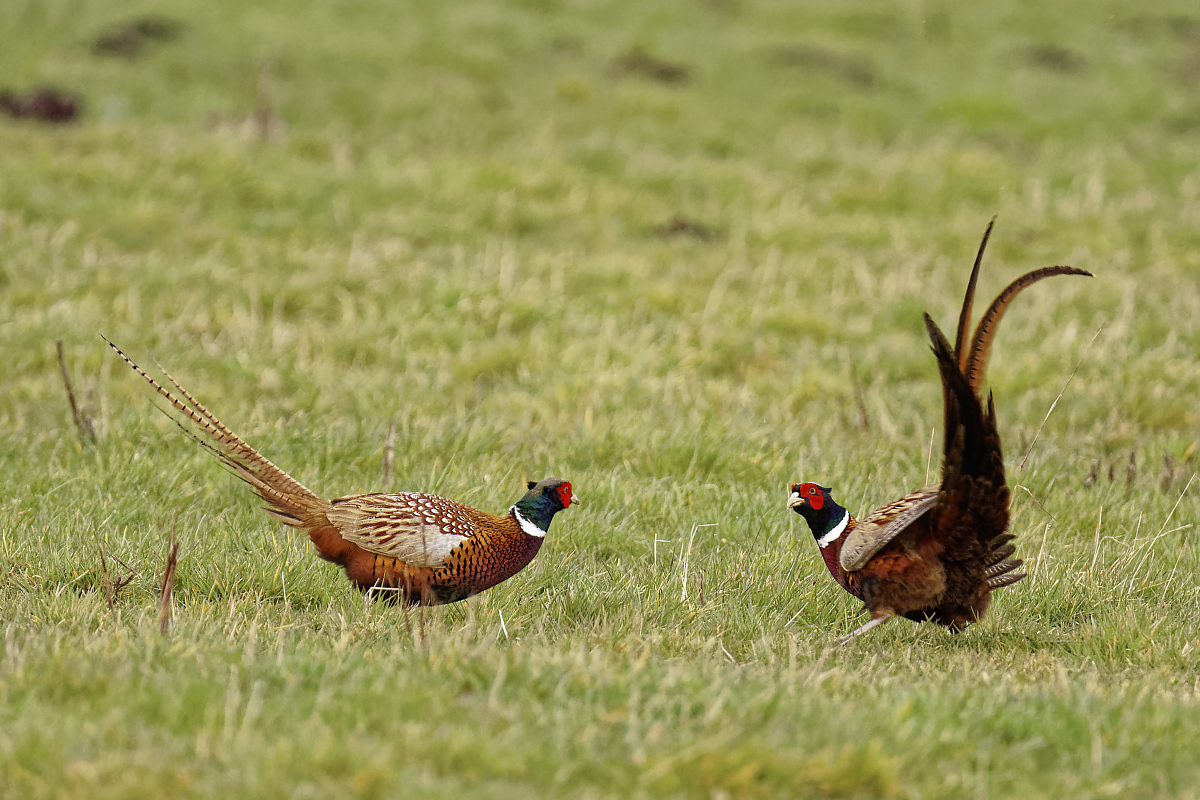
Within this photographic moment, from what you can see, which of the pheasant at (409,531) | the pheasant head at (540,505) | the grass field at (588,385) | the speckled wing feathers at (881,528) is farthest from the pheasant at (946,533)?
the pheasant at (409,531)

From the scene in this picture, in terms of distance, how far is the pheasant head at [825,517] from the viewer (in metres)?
4.42

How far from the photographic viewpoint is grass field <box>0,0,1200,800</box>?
3.04 metres

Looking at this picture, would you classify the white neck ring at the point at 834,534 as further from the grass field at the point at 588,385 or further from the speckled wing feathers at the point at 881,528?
the grass field at the point at 588,385

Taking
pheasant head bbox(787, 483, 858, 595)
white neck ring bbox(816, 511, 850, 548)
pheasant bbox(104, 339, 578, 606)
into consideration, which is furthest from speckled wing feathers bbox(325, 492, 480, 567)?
white neck ring bbox(816, 511, 850, 548)

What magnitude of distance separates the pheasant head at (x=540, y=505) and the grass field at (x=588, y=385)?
305 millimetres

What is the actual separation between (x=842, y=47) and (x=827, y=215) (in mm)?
5711

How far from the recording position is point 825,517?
447cm

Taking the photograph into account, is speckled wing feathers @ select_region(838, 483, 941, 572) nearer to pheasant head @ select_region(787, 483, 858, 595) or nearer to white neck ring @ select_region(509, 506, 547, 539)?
pheasant head @ select_region(787, 483, 858, 595)

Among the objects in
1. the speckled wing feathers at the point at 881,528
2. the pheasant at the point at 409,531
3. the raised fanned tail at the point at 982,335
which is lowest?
the pheasant at the point at 409,531

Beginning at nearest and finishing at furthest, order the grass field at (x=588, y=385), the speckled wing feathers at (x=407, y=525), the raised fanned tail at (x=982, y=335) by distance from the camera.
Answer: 1. the grass field at (x=588, y=385)
2. the raised fanned tail at (x=982, y=335)
3. the speckled wing feathers at (x=407, y=525)

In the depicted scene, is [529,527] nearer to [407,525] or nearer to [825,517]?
[407,525]

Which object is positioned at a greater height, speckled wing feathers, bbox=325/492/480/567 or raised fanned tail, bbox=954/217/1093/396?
raised fanned tail, bbox=954/217/1093/396

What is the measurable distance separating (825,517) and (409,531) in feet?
5.16

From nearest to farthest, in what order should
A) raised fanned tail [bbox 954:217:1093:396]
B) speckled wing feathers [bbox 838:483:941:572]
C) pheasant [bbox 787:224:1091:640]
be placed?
raised fanned tail [bbox 954:217:1093:396]
pheasant [bbox 787:224:1091:640]
speckled wing feathers [bbox 838:483:941:572]
